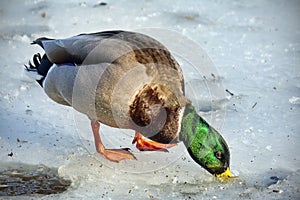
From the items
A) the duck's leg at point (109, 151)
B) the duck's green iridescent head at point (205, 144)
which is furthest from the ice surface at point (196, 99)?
the duck's green iridescent head at point (205, 144)

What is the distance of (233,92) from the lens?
181 inches

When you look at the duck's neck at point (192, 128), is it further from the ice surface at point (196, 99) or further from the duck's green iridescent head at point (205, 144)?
the ice surface at point (196, 99)

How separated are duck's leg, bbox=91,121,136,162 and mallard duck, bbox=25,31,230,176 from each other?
0.23m

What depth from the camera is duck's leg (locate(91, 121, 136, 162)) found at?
368cm

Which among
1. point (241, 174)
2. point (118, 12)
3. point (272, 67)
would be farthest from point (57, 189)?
point (118, 12)

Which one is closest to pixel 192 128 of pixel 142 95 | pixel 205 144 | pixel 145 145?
pixel 205 144

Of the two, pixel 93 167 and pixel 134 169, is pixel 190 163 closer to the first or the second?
pixel 134 169

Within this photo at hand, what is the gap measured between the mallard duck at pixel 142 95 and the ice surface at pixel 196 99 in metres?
0.28

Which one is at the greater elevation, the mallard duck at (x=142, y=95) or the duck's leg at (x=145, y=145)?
the mallard duck at (x=142, y=95)

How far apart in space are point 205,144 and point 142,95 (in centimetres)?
49

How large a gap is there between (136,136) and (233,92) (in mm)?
1124

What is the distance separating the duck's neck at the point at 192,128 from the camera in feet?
10.5

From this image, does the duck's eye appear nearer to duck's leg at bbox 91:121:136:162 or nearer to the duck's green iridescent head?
the duck's green iridescent head

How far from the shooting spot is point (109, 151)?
373cm
